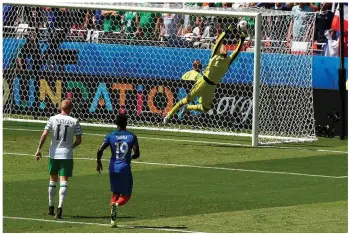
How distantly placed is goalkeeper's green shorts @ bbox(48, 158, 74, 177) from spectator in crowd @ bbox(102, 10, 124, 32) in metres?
16.5

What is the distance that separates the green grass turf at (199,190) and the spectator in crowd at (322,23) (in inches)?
237

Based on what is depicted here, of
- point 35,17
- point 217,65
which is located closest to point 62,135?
point 217,65

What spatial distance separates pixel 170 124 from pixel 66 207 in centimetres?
1416

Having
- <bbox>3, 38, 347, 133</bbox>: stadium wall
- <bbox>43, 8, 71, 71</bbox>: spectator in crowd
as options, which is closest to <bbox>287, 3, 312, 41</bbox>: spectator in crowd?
<bbox>3, 38, 347, 133</bbox>: stadium wall

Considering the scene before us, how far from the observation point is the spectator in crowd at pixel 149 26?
1329 inches

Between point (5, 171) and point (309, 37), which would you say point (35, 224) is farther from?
point (309, 37)

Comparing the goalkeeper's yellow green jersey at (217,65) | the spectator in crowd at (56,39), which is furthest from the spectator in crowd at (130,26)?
the goalkeeper's yellow green jersey at (217,65)

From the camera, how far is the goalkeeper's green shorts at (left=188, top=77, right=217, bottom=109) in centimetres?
2970

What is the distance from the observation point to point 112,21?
34.6 meters

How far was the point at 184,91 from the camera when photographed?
33156 mm

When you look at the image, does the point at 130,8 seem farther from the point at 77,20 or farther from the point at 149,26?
the point at 77,20

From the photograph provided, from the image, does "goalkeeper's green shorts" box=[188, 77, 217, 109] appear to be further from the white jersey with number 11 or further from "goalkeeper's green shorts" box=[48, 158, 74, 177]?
"goalkeeper's green shorts" box=[48, 158, 74, 177]

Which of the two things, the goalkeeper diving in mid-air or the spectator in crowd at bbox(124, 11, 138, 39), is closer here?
the goalkeeper diving in mid-air

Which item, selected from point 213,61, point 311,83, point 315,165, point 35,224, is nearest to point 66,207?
point 35,224
